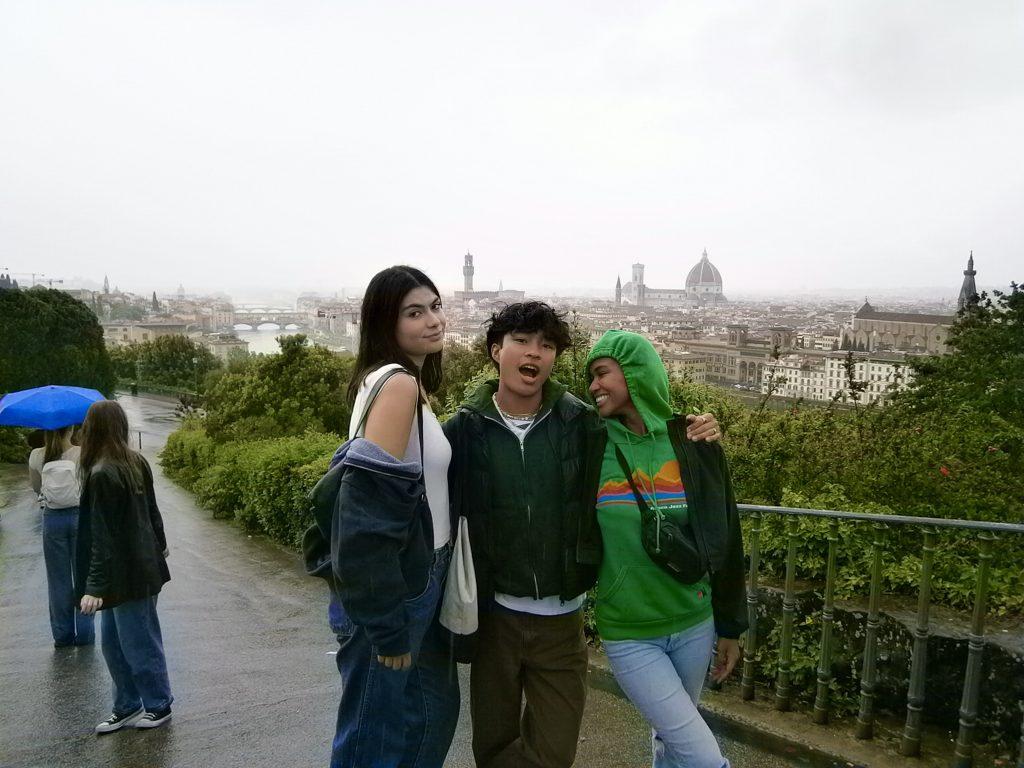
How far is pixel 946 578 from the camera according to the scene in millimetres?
3721

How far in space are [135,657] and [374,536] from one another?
2395mm

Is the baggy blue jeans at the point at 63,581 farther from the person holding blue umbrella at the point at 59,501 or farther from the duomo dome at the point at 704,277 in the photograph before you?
the duomo dome at the point at 704,277

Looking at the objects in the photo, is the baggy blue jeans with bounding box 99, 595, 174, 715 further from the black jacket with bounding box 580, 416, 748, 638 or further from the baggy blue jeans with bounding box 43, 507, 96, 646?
the black jacket with bounding box 580, 416, 748, 638

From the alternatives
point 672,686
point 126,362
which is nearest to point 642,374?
point 672,686

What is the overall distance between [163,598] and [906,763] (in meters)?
5.43

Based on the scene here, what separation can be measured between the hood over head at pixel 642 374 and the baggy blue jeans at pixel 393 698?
0.74 meters

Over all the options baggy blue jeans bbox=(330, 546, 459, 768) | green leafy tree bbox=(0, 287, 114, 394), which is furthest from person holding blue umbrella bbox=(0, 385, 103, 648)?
green leafy tree bbox=(0, 287, 114, 394)

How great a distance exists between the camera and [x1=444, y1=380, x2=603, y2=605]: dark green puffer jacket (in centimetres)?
232

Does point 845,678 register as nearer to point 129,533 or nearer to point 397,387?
point 397,387

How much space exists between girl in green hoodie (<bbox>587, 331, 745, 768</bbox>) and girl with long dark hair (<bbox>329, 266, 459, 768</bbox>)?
0.52 meters

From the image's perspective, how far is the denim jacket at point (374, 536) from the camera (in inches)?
77.4

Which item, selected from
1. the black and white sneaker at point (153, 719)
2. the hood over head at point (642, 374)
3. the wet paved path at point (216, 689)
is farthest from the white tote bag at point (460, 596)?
the black and white sneaker at point (153, 719)

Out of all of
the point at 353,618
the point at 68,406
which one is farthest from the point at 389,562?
the point at 68,406

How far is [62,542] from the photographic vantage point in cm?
501
